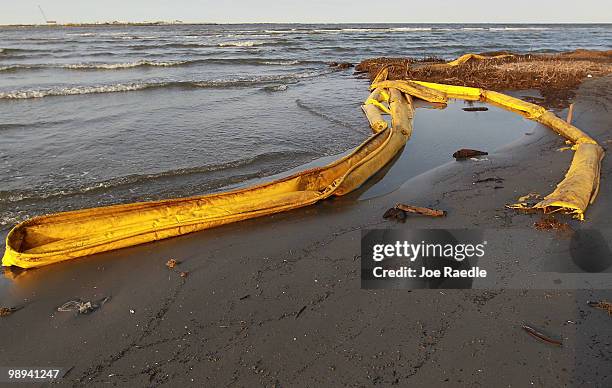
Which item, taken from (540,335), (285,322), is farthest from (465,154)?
(285,322)

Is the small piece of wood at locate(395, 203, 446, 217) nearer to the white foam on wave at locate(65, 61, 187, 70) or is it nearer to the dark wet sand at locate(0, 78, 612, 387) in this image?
the dark wet sand at locate(0, 78, 612, 387)

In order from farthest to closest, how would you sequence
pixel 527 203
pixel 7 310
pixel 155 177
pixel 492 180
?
pixel 155 177 → pixel 492 180 → pixel 527 203 → pixel 7 310

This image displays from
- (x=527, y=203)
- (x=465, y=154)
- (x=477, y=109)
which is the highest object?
(x=477, y=109)

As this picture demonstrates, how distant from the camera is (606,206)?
195 inches

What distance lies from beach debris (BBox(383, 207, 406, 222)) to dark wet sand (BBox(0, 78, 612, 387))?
0.15 meters

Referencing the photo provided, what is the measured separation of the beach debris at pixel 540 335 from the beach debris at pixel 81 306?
3.74m

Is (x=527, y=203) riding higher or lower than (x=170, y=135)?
lower

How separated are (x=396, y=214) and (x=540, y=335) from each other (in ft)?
7.40

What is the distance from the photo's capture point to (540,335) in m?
2.98

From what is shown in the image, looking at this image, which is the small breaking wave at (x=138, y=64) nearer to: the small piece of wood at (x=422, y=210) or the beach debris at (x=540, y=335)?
the small piece of wood at (x=422, y=210)

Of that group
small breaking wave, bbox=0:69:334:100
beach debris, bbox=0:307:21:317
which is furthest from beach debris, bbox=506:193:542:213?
small breaking wave, bbox=0:69:334:100

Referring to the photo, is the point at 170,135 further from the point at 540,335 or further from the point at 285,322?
the point at 540,335

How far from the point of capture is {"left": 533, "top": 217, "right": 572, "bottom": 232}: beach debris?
14.6 feet

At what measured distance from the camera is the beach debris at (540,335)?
2.91 meters
